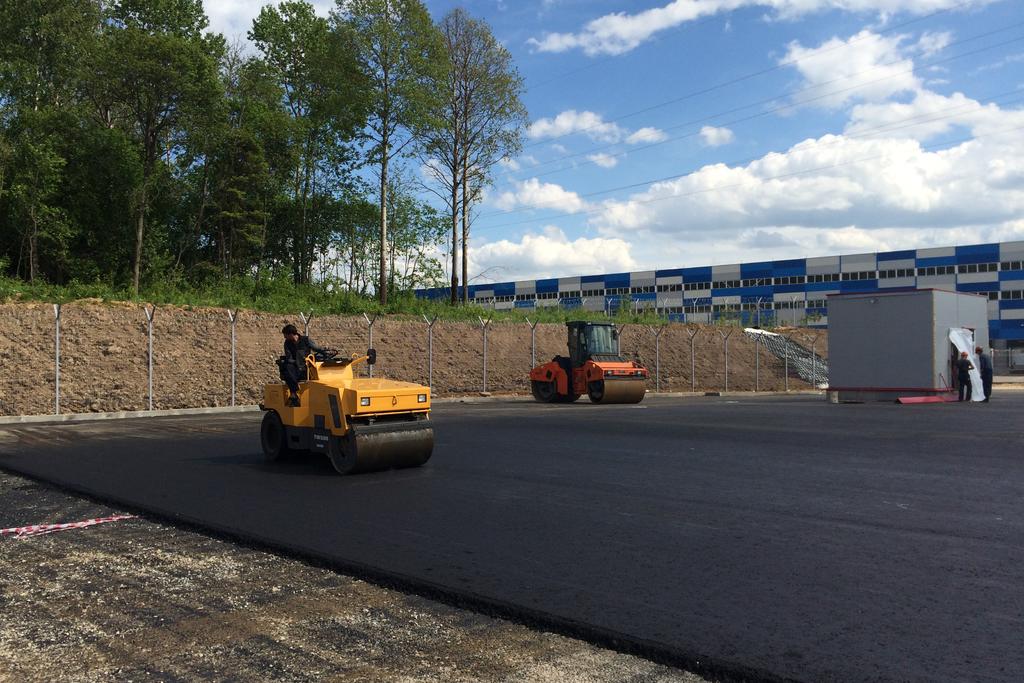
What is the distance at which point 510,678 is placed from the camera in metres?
4.02

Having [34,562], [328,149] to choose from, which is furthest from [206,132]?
[34,562]

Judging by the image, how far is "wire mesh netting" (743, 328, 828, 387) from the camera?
42875mm

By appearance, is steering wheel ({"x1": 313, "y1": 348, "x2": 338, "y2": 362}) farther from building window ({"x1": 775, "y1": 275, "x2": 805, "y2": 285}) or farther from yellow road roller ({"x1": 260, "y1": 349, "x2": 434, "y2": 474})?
building window ({"x1": 775, "y1": 275, "x2": 805, "y2": 285})

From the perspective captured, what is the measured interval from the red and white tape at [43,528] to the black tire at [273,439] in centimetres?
378

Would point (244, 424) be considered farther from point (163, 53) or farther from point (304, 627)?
point (163, 53)

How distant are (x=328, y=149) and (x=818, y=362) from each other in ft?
94.6

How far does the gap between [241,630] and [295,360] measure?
667cm

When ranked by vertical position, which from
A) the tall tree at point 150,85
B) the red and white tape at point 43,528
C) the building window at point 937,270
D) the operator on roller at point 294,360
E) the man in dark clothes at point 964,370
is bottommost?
the red and white tape at point 43,528

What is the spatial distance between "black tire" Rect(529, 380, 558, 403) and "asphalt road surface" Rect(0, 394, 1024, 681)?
11.6 m

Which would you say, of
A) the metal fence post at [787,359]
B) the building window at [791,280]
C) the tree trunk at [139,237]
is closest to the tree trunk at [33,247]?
the tree trunk at [139,237]

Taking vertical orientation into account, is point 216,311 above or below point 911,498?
above

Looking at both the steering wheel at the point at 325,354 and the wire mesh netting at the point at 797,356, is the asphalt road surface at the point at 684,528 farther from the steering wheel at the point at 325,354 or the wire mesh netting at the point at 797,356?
the wire mesh netting at the point at 797,356

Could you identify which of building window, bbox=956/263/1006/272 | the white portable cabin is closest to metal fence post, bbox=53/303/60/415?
the white portable cabin

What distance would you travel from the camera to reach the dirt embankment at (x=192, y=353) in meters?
22.7
